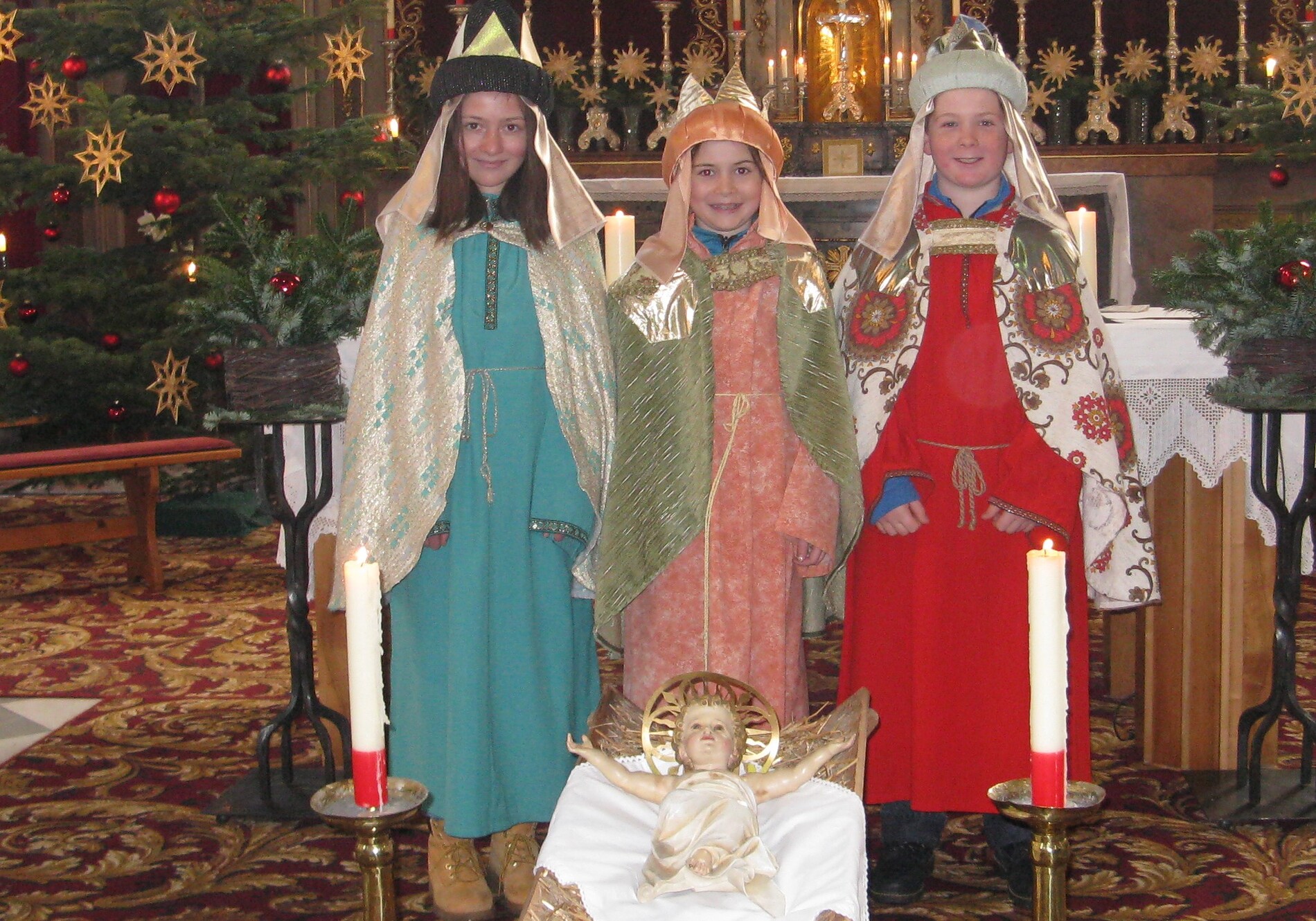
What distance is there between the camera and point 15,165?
7055 mm

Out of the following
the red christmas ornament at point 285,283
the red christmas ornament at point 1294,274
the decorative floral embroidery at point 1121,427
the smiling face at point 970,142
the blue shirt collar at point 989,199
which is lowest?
the decorative floral embroidery at point 1121,427

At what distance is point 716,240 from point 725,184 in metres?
0.13

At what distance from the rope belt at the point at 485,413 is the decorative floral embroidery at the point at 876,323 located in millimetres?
712

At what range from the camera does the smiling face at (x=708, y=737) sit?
7.07 ft

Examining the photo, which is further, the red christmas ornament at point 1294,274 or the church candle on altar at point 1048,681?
the red christmas ornament at point 1294,274

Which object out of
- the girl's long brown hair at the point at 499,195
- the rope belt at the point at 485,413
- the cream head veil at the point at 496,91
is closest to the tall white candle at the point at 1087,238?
the cream head veil at the point at 496,91

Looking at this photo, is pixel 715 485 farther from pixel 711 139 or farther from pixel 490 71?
pixel 490 71

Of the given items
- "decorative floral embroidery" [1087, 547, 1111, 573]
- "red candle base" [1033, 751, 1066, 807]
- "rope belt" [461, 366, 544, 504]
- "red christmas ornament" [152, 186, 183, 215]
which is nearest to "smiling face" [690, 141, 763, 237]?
"rope belt" [461, 366, 544, 504]

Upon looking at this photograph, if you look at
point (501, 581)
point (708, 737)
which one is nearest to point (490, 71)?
point (501, 581)

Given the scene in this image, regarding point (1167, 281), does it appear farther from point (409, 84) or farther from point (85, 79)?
point (409, 84)

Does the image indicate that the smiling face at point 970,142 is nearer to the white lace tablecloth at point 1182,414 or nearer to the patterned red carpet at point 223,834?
the white lace tablecloth at point 1182,414

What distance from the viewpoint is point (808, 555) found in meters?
3.02

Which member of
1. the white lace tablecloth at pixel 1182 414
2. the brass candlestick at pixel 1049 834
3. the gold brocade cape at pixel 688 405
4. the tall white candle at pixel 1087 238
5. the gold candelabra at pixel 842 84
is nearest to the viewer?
the brass candlestick at pixel 1049 834

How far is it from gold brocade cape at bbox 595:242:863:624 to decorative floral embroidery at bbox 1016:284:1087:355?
41cm
